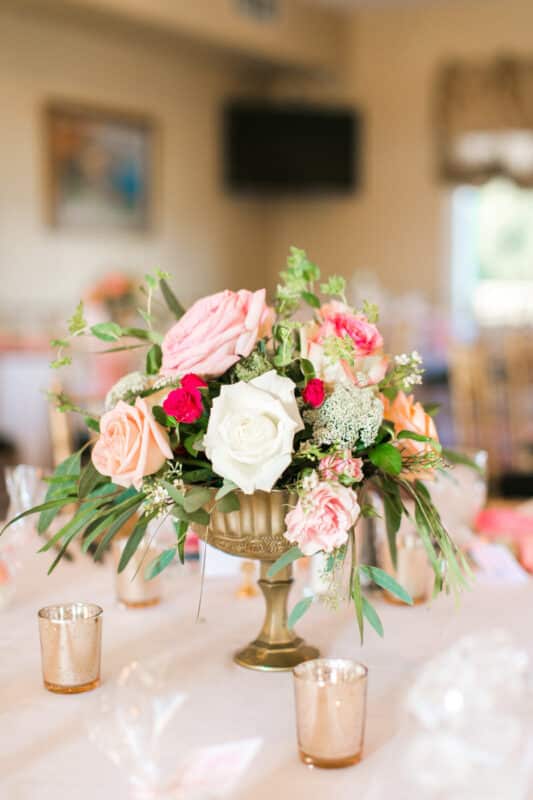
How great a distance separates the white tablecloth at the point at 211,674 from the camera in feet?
2.94

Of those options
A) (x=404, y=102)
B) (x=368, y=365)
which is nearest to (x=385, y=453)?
(x=368, y=365)

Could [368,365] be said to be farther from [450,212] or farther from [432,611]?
[450,212]

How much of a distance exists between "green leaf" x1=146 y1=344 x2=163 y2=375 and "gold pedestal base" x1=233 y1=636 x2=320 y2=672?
339mm

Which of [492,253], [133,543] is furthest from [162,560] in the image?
[492,253]

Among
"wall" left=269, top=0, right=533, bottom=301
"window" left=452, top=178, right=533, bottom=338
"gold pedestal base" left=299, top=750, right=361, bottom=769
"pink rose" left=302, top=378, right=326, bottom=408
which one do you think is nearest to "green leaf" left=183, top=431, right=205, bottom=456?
"pink rose" left=302, top=378, right=326, bottom=408

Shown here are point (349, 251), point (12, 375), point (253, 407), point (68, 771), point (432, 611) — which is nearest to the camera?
point (68, 771)

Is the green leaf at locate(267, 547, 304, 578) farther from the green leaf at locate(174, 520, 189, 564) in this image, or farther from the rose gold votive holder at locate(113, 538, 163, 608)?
the rose gold votive holder at locate(113, 538, 163, 608)

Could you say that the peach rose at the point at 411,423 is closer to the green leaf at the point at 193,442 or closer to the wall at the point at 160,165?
the green leaf at the point at 193,442

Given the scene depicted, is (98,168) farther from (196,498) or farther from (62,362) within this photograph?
(196,498)

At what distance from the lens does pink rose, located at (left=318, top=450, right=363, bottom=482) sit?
1.04 meters

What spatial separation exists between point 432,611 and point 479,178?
640 cm

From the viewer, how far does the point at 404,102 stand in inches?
307

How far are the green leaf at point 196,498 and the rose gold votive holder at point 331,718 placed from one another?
0.20 m

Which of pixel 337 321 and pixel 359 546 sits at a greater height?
pixel 337 321
